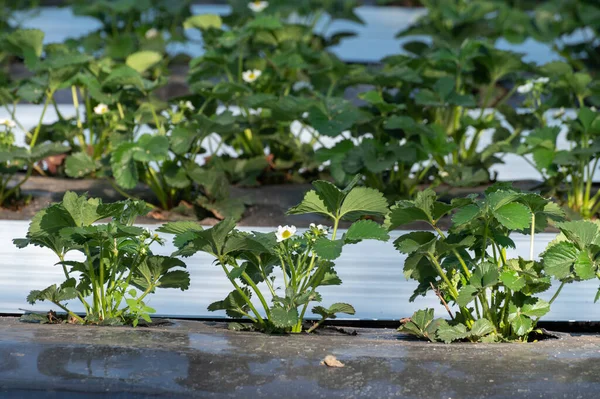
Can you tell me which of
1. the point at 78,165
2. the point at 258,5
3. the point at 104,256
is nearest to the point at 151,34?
the point at 258,5

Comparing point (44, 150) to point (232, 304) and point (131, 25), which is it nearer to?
point (232, 304)

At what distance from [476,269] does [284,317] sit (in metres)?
0.34

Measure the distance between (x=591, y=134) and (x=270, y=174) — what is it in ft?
3.39

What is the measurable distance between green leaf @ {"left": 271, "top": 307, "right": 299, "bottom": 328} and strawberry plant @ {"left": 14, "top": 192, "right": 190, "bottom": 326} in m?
0.20

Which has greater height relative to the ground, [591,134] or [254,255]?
[591,134]

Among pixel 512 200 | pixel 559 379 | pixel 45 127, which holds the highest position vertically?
pixel 45 127

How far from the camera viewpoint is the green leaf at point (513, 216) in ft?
5.38

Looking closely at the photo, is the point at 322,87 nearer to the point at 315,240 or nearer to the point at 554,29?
the point at 315,240

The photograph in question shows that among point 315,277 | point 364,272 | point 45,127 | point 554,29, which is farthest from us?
point 554,29

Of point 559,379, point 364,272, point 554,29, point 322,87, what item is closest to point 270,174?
point 322,87

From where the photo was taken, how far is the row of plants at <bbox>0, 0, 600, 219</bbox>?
2721mm

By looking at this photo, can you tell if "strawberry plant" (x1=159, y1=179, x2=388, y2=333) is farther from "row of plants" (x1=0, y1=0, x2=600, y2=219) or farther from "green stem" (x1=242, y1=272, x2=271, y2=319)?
"row of plants" (x1=0, y1=0, x2=600, y2=219)

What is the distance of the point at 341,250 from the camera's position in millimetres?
1718

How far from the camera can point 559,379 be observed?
1.56 meters
